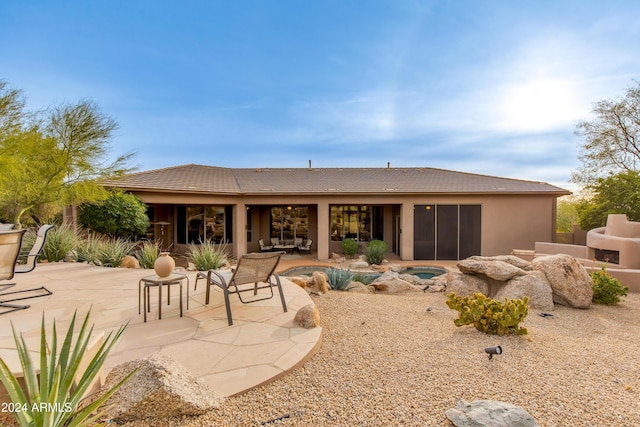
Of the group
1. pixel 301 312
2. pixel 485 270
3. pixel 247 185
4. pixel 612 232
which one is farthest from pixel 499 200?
pixel 301 312

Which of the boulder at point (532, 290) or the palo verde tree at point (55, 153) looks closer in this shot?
the boulder at point (532, 290)

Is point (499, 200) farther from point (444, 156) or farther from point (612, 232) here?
point (444, 156)

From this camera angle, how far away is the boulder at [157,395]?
2.18 meters

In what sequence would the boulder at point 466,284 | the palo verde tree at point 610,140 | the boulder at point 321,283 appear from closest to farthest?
the boulder at point 321,283, the boulder at point 466,284, the palo verde tree at point 610,140

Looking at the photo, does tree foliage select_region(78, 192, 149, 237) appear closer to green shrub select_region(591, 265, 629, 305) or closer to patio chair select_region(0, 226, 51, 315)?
patio chair select_region(0, 226, 51, 315)

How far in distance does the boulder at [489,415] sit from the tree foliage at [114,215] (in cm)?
1145

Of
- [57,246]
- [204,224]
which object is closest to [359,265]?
[204,224]

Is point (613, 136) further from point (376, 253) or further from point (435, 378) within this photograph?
point (435, 378)

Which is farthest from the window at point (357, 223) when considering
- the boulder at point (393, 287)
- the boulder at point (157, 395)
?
the boulder at point (157, 395)

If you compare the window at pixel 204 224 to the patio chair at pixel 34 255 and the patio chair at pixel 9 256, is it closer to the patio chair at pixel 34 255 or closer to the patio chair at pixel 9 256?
the patio chair at pixel 34 255

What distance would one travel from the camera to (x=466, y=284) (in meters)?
6.93

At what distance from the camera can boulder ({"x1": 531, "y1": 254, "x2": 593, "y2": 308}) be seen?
6258mm

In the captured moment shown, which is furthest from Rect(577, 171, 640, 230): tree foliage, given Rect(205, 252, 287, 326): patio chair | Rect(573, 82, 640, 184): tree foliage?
Rect(205, 252, 287, 326): patio chair

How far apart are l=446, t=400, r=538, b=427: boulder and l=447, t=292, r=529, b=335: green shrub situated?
6.73ft
